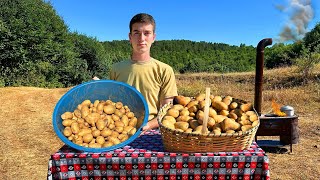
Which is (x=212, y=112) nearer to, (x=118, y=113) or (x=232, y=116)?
(x=232, y=116)

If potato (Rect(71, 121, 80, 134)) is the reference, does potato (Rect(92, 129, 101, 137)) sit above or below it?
below

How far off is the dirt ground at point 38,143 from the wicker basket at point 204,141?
9.91 feet

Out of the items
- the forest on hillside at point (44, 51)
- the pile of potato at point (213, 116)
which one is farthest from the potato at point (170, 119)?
the forest on hillside at point (44, 51)

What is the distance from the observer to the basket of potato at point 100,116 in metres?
2.08

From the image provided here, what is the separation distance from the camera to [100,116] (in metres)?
2.20

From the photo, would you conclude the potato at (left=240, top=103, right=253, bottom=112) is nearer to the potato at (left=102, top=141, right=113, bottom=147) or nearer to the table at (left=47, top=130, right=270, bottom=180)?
the table at (left=47, top=130, right=270, bottom=180)

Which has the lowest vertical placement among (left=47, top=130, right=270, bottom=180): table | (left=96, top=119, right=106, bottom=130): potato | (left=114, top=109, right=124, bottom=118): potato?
(left=47, top=130, right=270, bottom=180): table

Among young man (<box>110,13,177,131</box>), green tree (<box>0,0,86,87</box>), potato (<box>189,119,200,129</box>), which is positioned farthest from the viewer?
green tree (<box>0,0,86,87</box>)

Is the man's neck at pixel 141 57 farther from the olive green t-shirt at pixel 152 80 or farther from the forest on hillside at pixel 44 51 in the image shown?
the forest on hillside at pixel 44 51

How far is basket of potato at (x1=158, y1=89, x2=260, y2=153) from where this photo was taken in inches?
76.7

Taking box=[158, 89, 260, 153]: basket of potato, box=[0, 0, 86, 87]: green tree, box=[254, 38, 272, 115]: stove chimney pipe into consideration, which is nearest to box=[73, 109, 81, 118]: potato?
box=[158, 89, 260, 153]: basket of potato

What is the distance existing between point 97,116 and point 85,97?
239 millimetres

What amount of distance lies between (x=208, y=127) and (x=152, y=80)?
747 millimetres

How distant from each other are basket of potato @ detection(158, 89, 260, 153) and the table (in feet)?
0.17
